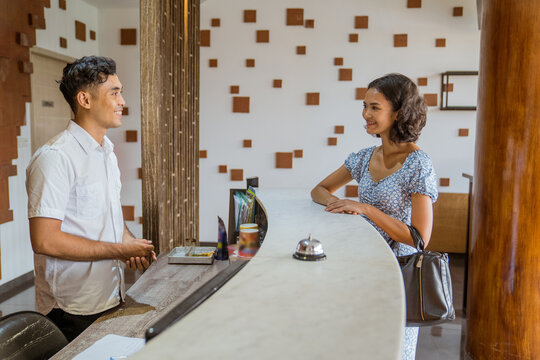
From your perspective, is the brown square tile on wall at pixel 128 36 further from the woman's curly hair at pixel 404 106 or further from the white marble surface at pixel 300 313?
the white marble surface at pixel 300 313

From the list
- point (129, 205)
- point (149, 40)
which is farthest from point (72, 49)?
point (149, 40)

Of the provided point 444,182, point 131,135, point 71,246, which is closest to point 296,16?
point 131,135

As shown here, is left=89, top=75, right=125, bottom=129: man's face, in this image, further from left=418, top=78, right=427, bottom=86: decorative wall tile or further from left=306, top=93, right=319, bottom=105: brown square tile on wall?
left=418, top=78, right=427, bottom=86: decorative wall tile

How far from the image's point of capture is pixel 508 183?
2.68 meters

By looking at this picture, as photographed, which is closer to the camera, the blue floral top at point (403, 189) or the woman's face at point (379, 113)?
the blue floral top at point (403, 189)

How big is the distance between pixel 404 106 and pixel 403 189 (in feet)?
1.09

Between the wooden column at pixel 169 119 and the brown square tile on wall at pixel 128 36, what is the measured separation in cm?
246

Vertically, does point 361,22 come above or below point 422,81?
above

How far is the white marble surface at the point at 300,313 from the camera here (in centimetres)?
64

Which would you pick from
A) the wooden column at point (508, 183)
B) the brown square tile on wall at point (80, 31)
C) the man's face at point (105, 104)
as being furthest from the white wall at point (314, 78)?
the man's face at point (105, 104)

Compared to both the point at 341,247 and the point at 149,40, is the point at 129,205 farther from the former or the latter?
the point at 341,247

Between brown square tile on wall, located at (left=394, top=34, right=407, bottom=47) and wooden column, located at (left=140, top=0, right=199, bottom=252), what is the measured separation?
9.26ft

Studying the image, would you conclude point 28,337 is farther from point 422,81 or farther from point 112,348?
point 422,81

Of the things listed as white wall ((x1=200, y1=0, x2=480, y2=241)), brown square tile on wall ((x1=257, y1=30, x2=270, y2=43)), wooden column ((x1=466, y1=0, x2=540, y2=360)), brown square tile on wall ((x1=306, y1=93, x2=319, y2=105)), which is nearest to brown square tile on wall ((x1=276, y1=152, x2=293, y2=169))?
white wall ((x1=200, y1=0, x2=480, y2=241))
